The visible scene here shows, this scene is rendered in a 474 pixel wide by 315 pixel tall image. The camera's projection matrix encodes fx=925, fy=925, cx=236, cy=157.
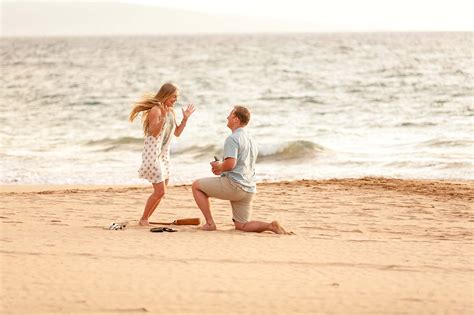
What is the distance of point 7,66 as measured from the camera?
2655 inches

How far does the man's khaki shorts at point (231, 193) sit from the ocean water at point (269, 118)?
22.7 feet

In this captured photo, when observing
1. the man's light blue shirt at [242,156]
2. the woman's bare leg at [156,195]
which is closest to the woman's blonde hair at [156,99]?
the woman's bare leg at [156,195]

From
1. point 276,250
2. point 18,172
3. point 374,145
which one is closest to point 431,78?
point 374,145

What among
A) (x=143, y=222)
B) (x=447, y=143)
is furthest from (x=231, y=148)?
(x=447, y=143)

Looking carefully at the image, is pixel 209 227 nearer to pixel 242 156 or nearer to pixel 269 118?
pixel 242 156

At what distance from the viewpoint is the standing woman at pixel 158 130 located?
9672mm

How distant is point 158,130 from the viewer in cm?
973

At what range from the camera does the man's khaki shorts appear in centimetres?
953

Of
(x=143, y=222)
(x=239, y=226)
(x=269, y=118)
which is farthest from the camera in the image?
(x=269, y=118)

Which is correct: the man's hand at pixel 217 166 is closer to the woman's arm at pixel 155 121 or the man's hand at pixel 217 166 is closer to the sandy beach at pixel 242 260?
the sandy beach at pixel 242 260

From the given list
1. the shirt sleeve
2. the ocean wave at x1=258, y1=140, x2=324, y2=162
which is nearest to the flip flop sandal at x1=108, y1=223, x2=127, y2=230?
the shirt sleeve

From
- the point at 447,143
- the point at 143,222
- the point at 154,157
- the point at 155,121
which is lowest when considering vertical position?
the point at 447,143

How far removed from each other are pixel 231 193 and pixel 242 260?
1.44 m

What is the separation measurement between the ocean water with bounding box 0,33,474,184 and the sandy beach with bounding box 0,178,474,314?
5.51m
